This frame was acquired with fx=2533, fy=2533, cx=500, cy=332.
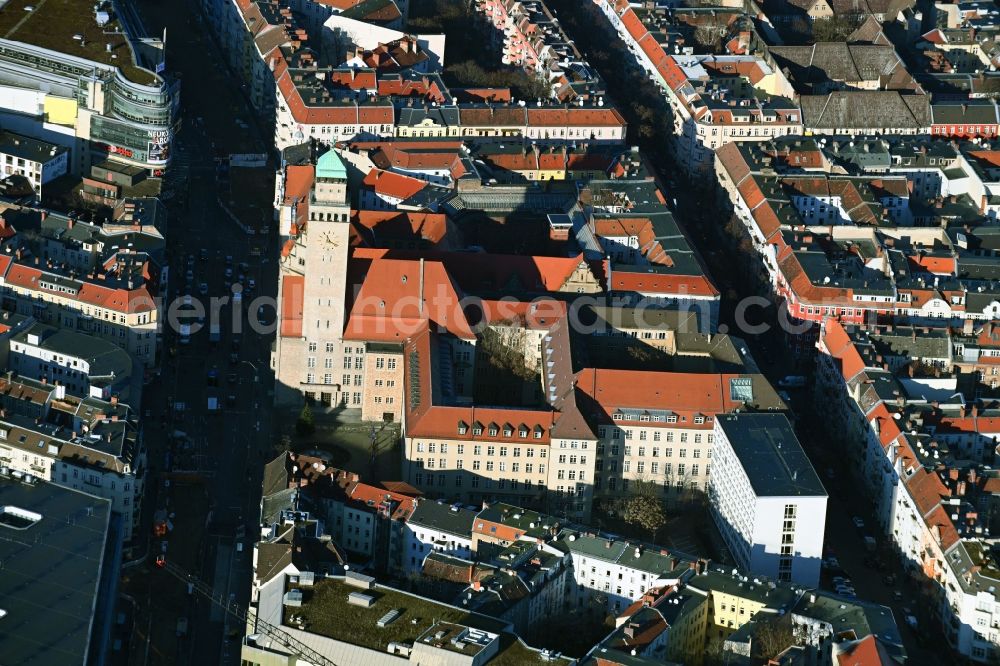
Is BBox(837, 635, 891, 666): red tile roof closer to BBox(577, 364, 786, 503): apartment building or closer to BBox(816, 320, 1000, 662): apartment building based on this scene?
BBox(816, 320, 1000, 662): apartment building

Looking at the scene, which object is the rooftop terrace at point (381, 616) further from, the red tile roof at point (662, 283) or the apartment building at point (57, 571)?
the red tile roof at point (662, 283)

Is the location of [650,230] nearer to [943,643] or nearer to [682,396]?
[682,396]

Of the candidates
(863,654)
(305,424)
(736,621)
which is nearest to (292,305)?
(305,424)

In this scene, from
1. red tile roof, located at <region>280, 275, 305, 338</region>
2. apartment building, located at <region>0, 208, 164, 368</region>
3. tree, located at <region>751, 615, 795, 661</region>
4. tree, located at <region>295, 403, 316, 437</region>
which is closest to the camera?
tree, located at <region>751, 615, 795, 661</region>

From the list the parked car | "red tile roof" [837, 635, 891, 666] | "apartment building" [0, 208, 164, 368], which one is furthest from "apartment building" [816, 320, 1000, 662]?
"apartment building" [0, 208, 164, 368]

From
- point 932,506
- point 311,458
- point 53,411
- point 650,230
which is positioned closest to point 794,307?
point 650,230
